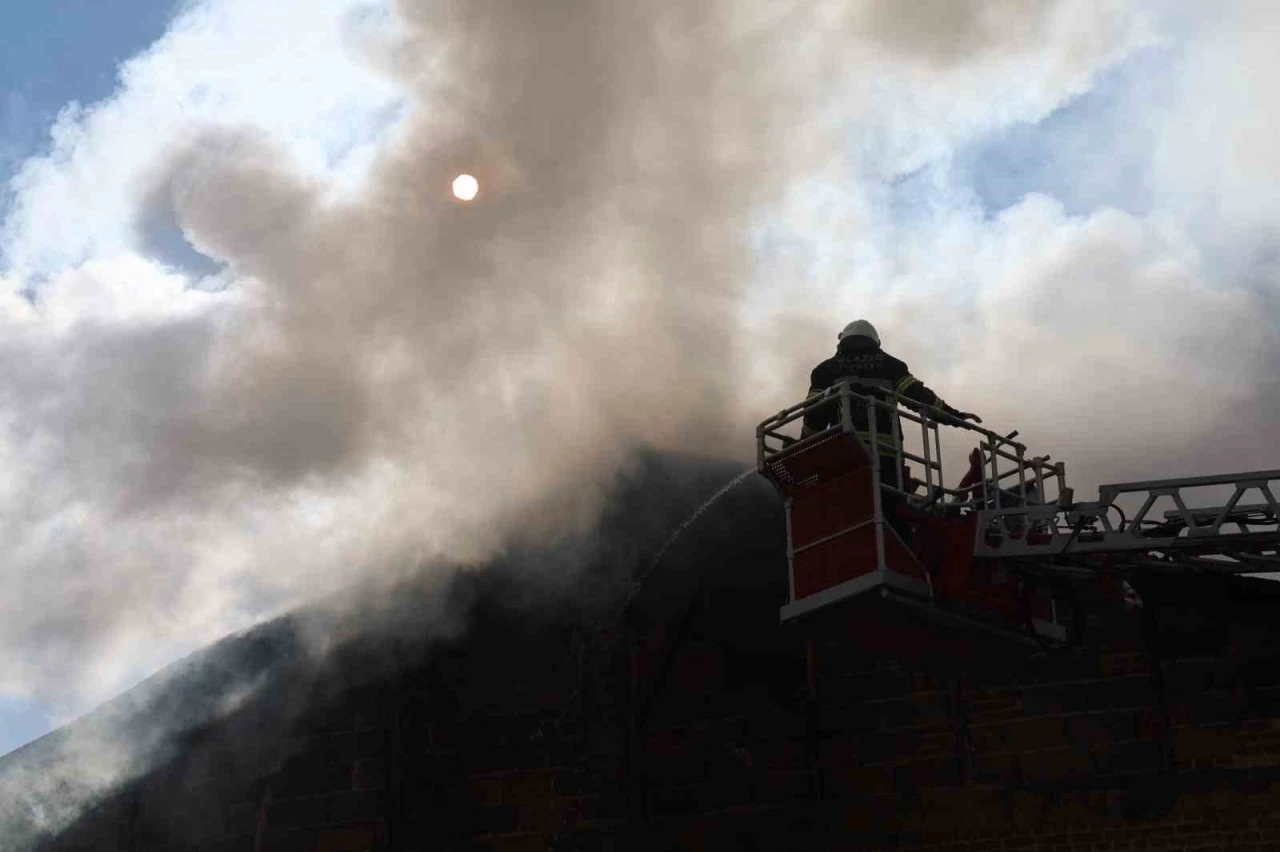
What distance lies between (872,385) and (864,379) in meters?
0.21

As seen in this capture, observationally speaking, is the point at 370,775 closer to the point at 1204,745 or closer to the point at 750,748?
the point at 750,748

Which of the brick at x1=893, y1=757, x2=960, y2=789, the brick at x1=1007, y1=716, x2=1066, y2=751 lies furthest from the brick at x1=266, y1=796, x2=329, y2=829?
the brick at x1=1007, y1=716, x2=1066, y2=751

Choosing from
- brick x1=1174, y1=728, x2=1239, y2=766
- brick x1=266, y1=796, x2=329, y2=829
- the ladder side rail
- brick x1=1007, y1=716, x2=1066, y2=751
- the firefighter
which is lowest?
brick x1=266, y1=796, x2=329, y2=829

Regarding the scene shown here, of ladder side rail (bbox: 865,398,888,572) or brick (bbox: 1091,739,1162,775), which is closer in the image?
ladder side rail (bbox: 865,398,888,572)

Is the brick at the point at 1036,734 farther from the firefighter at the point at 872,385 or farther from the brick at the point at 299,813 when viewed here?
the brick at the point at 299,813

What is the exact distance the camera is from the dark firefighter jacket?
9711 mm

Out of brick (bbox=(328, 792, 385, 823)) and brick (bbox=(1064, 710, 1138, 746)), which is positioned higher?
brick (bbox=(1064, 710, 1138, 746))

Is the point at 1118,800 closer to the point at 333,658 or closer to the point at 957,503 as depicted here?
the point at 957,503

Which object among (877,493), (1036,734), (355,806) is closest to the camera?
(877,493)

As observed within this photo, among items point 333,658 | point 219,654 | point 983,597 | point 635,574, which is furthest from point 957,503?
point 219,654

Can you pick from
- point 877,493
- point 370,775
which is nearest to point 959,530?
point 877,493

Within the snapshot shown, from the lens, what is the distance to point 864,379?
9773 millimetres

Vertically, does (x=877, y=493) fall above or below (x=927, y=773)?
above

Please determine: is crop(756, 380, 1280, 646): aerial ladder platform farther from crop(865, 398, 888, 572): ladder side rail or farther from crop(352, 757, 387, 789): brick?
crop(352, 757, 387, 789): brick
